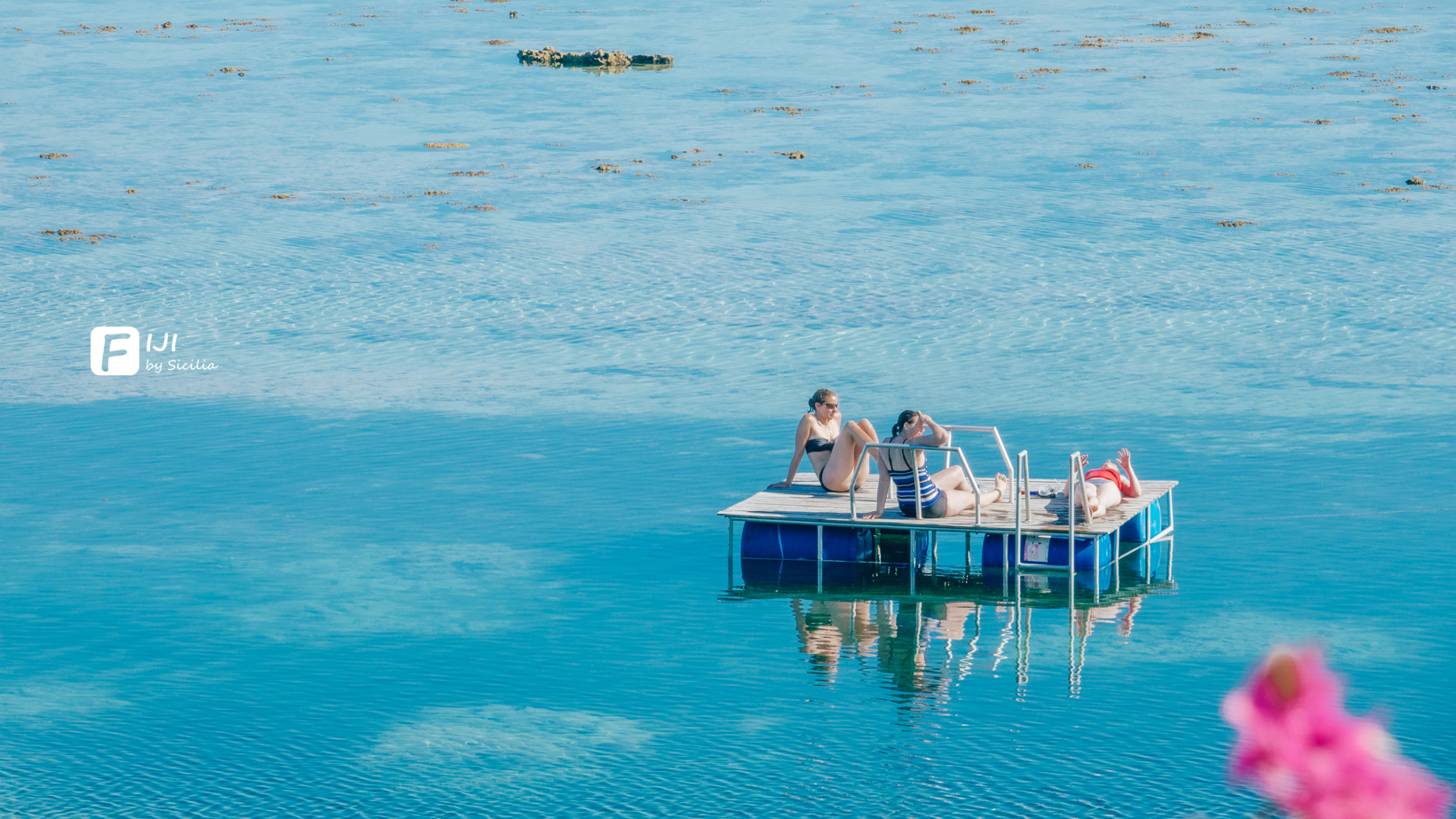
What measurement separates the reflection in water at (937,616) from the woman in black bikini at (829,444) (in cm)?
87

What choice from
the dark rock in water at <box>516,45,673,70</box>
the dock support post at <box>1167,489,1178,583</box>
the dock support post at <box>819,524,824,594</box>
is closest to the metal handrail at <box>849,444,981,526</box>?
the dock support post at <box>819,524,824,594</box>

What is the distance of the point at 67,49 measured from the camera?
70.1 metres

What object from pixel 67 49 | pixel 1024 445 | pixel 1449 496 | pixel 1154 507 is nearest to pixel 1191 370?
pixel 1024 445

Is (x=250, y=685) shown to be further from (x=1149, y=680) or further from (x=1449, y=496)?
(x=1449, y=496)

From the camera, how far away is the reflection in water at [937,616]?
47.6 ft

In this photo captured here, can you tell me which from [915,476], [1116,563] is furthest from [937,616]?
[1116,563]

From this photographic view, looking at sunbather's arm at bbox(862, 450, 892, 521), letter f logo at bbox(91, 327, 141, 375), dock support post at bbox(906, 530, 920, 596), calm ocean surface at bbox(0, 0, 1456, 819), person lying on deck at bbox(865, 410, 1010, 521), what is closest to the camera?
calm ocean surface at bbox(0, 0, 1456, 819)

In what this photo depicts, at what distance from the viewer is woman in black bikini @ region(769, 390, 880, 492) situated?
55.5 feet

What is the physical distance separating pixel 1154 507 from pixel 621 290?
16.7m

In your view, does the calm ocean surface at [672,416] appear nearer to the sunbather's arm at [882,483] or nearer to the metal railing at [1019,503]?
the metal railing at [1019,503]

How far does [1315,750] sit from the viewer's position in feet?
6.27

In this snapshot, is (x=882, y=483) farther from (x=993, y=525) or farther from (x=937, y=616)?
(x=937, y=616)

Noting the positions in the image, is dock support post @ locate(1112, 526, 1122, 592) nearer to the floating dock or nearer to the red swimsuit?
the floating dock

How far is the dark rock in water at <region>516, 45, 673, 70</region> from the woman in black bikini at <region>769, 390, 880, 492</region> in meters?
47.3
